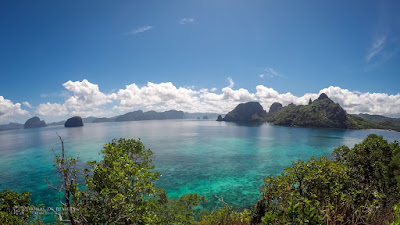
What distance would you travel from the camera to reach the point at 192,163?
238 feet

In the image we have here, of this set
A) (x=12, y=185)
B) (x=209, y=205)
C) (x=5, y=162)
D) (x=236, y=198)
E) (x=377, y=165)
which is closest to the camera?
(x=377, y=165)

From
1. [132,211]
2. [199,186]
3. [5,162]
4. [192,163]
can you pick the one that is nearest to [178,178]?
[199,186]

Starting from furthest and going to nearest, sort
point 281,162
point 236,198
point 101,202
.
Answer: point 281,162, point 236,198, point 101,202

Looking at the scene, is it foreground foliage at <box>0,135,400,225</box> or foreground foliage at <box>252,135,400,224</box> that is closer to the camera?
foreground foliage at <box>252,135,400,224</box>

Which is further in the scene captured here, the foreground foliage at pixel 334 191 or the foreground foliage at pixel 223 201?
the foreground foliage at pixel 223 201

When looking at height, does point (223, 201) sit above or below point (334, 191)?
below

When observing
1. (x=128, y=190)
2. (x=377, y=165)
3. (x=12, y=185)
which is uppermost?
(x=128, y=190)

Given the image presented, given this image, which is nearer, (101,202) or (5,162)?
(101,202)

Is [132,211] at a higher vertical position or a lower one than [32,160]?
higher

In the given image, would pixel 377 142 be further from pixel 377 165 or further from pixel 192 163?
pixel 192 163

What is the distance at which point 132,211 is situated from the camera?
32.5 ft

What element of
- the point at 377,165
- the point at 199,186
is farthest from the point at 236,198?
the point at 377,165

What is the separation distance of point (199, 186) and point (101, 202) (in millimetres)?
41051

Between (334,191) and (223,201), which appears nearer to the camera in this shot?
(334,191)
